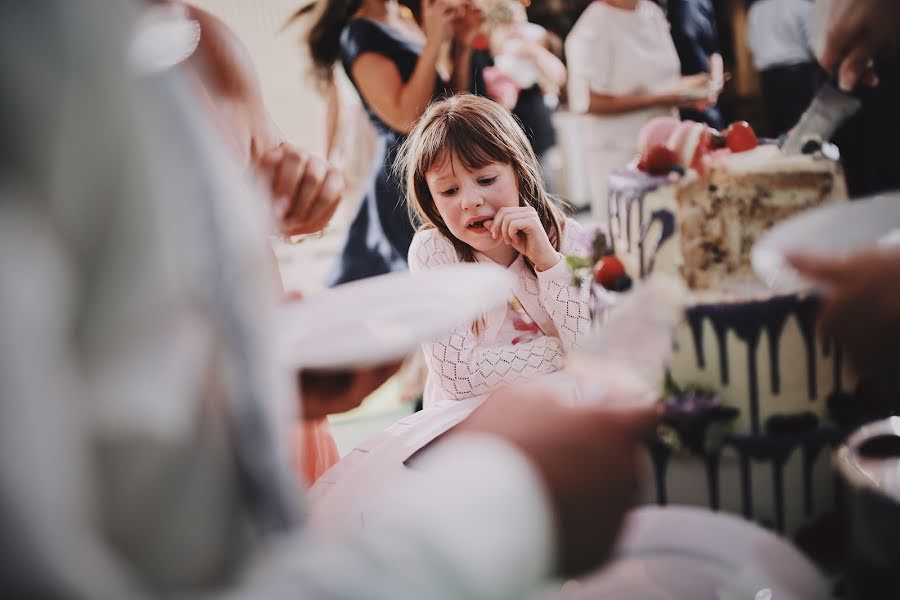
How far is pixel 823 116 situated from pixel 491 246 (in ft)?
2.46

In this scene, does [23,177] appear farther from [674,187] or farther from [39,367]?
[674,187]

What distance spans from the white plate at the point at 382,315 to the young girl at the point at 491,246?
795 mm

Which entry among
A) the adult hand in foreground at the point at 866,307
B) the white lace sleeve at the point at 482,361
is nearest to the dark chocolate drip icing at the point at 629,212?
the white lace sleeve at the point at 482,361

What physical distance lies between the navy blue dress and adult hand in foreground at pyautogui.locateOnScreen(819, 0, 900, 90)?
1.46 metres

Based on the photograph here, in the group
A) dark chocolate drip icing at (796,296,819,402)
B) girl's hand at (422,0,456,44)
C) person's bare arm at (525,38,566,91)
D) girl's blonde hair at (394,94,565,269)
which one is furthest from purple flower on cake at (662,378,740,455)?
person's bare arm at (525,38,566,91)

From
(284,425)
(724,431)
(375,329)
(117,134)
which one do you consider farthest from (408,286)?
(724,431)

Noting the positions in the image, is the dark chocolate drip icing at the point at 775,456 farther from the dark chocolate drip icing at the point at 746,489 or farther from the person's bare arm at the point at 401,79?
the person's bare arm at the point at 401,79

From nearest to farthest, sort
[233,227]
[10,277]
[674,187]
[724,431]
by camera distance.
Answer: [10,277]
[233,227]
[724,431]
[674,187]

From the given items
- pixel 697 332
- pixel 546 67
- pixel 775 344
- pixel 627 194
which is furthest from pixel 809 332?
pixel 546 67

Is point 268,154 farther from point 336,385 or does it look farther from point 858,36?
point 858,36

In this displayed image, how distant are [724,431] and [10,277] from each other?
99 cm

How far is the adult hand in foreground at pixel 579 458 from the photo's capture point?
0.55 metres

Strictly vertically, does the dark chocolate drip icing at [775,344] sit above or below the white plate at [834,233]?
below

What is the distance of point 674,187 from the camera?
1.22m
